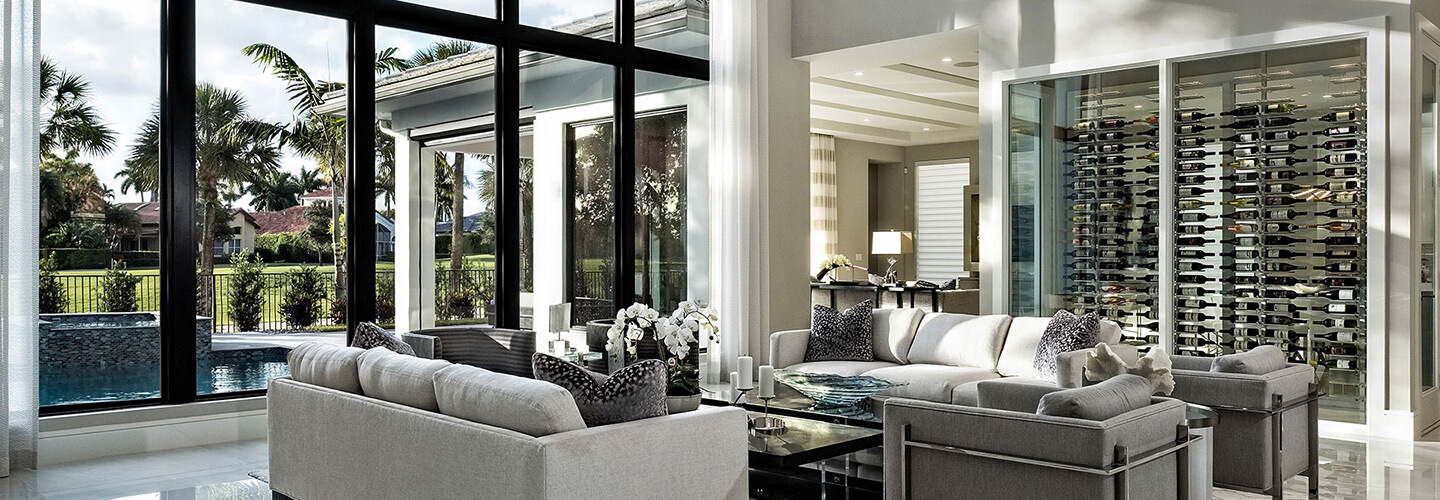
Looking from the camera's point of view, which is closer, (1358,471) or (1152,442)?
(1152,442)

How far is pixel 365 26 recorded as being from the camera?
639 centimetres

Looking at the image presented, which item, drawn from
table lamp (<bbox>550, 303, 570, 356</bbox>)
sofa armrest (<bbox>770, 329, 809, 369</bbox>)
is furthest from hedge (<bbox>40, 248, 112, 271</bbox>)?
sofa armrest (<bbox>770, 329, 809, 369</bbox>)

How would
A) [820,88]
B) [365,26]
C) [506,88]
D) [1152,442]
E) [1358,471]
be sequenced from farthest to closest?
[820,88]
[506,88]
[365,26]
[1358,471]
[1152,442]

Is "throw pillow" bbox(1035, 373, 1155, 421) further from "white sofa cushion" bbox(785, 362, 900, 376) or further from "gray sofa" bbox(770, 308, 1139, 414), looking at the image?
"white sofa cushion" bbox(785, 362, 900, 376)

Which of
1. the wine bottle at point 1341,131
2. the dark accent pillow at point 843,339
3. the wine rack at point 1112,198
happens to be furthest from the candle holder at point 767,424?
the wine bottle at point 1341,131

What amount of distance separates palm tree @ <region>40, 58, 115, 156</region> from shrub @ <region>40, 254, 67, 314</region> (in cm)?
59

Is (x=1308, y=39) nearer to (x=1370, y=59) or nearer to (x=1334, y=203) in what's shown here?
(x=1370, y=59)

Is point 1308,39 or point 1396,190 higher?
point 1308,39

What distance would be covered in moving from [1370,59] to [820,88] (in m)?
5.72

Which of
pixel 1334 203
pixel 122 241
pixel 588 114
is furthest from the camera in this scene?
pixel 588 114

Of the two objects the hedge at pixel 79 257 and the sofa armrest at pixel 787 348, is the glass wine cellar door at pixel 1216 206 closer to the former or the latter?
the sofa armrest at pixel 787 348

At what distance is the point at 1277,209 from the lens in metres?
6.20

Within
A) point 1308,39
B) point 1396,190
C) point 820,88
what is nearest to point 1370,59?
point 1308,39

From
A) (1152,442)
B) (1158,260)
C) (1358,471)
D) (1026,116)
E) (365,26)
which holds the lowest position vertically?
(1358,471)
